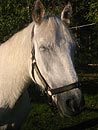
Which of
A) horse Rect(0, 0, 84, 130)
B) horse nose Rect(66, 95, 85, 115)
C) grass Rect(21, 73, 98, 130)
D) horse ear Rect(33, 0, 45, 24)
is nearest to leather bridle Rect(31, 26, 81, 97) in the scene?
horse Rect(0, 0, 84, 130)

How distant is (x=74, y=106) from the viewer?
301cm

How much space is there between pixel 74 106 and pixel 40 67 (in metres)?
0.51

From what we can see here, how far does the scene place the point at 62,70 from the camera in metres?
3.07

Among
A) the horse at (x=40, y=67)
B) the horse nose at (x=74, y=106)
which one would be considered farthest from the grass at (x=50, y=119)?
the horse nose at (x=74, y=106)

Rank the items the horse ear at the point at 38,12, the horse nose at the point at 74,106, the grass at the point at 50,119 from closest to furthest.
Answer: the horse nose at the point at 74,106 → the horse ear at the point at 38,12 → the grass at the point at 50,119

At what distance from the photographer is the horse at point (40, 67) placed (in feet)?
10.0

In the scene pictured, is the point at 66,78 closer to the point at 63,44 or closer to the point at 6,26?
the point at 63,44

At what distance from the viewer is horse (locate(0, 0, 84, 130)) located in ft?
10.0

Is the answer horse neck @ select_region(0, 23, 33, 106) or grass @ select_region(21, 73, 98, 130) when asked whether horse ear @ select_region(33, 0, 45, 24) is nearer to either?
horse neck @ select_region(0, 23, 33, 106)

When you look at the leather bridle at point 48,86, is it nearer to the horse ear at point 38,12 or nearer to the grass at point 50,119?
the horse ear at point 38,12

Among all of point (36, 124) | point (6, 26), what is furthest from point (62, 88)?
point (6, 26)

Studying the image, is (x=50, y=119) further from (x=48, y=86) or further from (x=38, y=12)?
(x=38, y=12)

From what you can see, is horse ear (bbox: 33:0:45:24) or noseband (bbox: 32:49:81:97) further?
horse ear (bbox: 33:0:45:24)

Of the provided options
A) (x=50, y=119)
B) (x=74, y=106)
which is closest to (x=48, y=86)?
(x=74, y=106)
